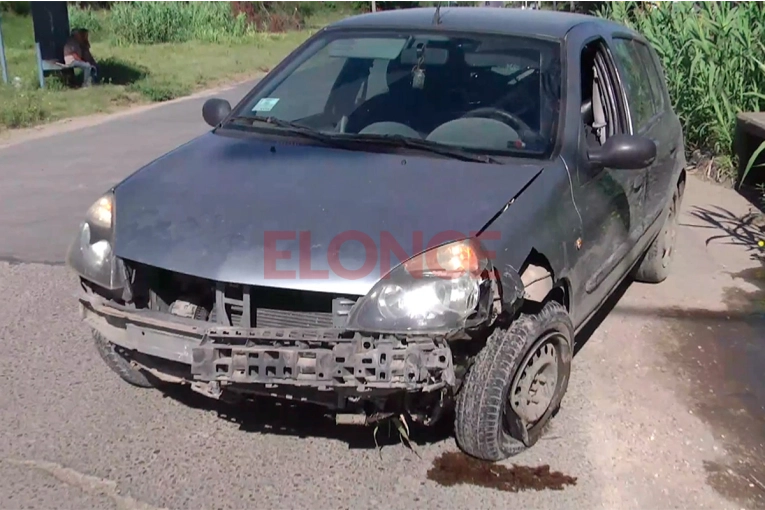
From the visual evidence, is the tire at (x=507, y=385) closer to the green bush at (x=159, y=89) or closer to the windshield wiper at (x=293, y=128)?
the windshield wiper at (x=293, y=128)

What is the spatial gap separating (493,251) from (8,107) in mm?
10283

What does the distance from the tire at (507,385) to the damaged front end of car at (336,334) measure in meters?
0.07

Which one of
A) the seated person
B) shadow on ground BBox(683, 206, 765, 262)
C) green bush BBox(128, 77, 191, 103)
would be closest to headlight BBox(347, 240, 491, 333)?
shadow on ground BBox(683, 206, 765, 262)

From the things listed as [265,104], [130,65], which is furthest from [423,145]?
[130,65]

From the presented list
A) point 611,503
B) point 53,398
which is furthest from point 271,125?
point 611,503

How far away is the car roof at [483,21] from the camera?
4.16 meters

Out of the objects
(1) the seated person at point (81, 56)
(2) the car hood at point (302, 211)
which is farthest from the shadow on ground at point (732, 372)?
(1) the seated person at point (81, 56)

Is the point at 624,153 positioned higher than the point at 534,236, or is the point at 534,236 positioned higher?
the point at 624,153

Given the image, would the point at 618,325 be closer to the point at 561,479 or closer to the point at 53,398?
the point at 561,479

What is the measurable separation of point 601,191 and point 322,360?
5.72ft

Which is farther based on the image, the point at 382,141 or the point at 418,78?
the point at 418,78

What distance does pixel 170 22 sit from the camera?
2450 cm

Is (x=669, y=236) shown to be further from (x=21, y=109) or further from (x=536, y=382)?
(x=21, y=109)

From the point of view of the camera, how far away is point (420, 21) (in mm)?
4371
